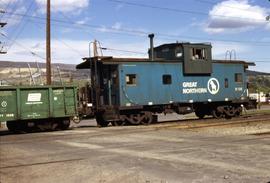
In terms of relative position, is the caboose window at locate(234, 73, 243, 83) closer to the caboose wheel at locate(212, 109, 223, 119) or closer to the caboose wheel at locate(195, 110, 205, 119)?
the caboose wheel at locate(212, 109, 223, 119)

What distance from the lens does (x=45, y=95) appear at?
23.6m

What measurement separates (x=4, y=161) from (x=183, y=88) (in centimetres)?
1613

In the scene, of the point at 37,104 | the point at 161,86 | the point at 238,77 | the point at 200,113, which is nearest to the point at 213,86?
the point at 200,113

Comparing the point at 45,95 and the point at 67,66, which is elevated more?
the point at 67,66

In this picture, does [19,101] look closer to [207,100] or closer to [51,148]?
[51,148]

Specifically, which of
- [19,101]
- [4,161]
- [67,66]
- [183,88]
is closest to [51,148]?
[4,161]

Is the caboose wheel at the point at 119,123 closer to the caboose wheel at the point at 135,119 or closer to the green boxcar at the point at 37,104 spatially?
the caboose wheel at the point at 135,119

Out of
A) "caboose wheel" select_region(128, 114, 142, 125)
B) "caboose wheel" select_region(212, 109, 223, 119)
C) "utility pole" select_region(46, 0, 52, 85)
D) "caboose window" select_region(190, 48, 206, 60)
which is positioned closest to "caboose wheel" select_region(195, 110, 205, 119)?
"caboose wheel" select_region(212, 109, 223, 119)

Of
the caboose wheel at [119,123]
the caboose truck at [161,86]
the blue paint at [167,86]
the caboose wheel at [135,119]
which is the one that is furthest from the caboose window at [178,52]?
the caboose wheel at [119,123]

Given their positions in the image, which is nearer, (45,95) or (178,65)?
(45,95)

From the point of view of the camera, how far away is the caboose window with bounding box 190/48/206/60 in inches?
1116

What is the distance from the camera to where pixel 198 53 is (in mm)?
28812

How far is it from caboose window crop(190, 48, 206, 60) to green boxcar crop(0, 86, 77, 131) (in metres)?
7.54

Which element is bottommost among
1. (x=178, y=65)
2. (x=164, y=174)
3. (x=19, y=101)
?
(x=164, y=174)
